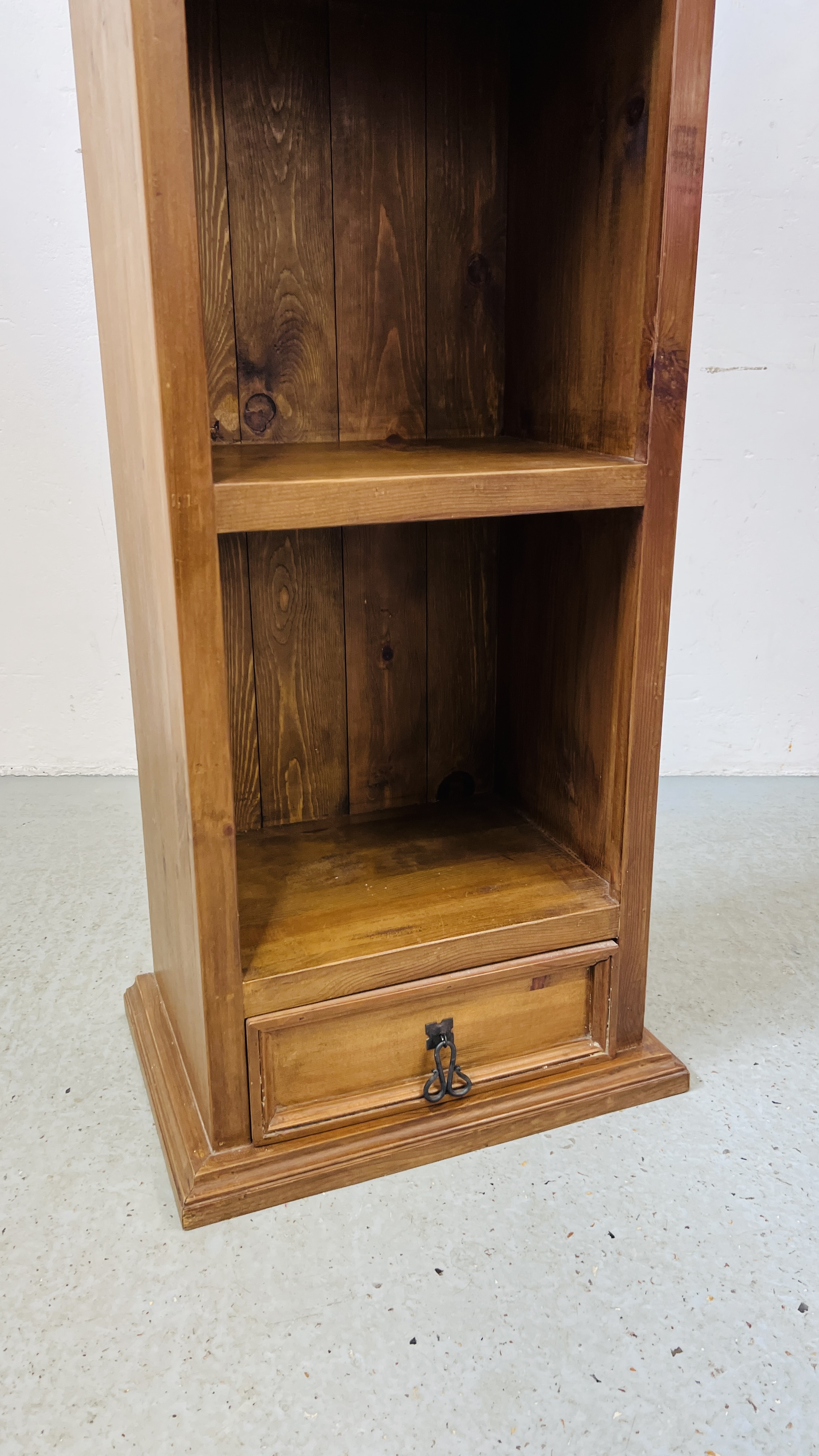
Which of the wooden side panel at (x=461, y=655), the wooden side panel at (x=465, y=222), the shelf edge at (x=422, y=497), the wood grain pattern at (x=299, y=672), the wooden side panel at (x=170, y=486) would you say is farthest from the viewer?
the wooden side panel at (x=461, y=655)

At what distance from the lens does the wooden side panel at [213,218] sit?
146 cm

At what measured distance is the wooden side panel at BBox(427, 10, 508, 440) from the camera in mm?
1578

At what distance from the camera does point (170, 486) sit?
1118 millimetres

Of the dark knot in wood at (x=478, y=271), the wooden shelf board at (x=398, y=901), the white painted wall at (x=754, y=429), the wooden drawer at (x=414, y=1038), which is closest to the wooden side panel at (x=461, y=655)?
the wooden shelf board at (x=398, y=901)

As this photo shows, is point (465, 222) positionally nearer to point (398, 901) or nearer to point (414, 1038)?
point (398, 901)

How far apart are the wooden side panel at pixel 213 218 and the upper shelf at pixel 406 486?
0.15 m

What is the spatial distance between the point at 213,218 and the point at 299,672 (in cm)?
67

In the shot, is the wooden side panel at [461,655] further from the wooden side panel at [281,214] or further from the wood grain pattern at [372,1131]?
the wood grain pattern at [372,1131]

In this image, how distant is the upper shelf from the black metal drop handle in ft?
2.22

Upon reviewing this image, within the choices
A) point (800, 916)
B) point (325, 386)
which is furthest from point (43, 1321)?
point (800, 916)

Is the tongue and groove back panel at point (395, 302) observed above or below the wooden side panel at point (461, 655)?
above

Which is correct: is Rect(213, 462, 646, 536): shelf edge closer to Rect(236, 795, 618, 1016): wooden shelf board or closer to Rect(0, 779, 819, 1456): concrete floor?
Rect(236, 795, 618, 1016): wooden shelf board

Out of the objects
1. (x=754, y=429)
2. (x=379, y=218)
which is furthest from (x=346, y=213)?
(x=754, y=429)

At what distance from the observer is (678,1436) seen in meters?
1.07
